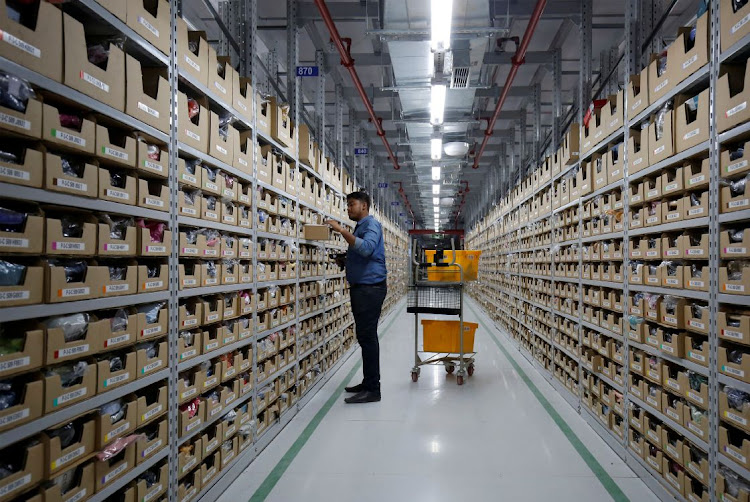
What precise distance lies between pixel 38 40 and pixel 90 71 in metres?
0.23

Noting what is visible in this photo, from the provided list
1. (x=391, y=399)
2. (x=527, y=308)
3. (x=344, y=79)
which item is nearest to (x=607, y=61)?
(x=527, y=308)

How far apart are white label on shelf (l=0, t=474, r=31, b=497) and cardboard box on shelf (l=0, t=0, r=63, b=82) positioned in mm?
1248

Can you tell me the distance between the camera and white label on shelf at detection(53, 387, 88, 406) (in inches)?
60.6

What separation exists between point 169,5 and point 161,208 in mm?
972

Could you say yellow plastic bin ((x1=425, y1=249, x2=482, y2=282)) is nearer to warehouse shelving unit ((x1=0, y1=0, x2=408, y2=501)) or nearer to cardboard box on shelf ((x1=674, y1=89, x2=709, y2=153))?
warehouse shelving unit ((x1=0, y1=0, x2=408, y2=501))

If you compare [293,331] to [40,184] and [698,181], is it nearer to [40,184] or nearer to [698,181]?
[40,184]

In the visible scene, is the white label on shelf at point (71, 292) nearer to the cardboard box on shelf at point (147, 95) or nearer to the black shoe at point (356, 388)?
the cardboard box on shelf at point (147, 95)

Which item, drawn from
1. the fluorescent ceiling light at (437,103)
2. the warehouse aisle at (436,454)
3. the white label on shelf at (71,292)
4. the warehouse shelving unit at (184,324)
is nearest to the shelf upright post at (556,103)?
the fluorescent ceiling light at (437,103)

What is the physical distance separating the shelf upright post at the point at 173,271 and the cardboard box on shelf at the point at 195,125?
0.07m

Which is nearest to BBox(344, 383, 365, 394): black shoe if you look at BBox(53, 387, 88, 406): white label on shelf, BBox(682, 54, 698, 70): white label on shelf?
BBox(53, 387, 88, 406): white label on shelf

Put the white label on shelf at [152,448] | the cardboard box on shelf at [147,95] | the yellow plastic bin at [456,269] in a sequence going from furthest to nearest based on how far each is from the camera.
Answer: the yellow plastic bin at [456,269], the white label on shelf at [152,448], the cardboard box on shelf at [147,95]

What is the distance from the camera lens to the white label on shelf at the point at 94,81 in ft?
5.35

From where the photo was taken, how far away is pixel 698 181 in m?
2.32

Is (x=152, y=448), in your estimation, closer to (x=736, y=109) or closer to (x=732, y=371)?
(x=732, y=371)
